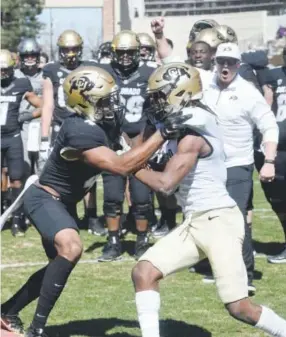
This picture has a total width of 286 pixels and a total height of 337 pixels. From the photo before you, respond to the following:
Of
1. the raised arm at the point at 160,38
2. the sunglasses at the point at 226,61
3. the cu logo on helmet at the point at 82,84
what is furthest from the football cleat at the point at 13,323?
the raised arm at the point at 160,38

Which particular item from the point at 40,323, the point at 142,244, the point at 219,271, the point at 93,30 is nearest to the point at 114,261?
the point at 142,244

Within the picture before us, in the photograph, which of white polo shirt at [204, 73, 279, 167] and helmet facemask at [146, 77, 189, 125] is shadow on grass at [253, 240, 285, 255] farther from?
helmet facemask at [146, 77, 189, 125]

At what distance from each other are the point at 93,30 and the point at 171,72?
773 inches

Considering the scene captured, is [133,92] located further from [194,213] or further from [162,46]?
[194,213]

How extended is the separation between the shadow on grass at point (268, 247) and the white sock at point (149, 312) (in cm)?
361

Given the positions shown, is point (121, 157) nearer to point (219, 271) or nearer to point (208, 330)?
point (219, 271)

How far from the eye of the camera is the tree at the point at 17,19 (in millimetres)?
39438

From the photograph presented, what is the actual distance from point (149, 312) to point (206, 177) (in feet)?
2.69

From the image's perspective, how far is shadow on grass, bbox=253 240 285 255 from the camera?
29.3ft

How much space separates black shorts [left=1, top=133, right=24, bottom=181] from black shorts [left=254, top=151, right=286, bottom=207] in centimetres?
264

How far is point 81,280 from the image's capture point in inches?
312

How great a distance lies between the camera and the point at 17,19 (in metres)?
41.4

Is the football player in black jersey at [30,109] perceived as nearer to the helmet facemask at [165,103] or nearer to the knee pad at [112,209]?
the knee pad at [112,209]

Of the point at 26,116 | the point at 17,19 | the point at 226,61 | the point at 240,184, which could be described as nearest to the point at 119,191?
the point at 240,184
